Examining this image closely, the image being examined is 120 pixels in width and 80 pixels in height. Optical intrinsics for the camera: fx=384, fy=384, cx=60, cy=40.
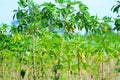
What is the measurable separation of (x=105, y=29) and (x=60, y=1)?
20.9ft

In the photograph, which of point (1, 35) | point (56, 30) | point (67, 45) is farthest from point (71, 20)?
point (1, 35)

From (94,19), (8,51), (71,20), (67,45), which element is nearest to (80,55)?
(67,45)

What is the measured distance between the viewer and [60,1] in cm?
1877

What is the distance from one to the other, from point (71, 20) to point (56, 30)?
223 cm

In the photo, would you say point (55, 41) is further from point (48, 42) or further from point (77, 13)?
point (77, 13)

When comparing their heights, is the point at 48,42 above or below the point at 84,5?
below

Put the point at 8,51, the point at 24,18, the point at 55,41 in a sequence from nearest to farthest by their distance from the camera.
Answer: the point at 24,18, the point at 55,41, the point at 8,51

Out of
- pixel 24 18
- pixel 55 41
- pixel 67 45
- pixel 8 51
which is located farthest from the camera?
pixel 8 51

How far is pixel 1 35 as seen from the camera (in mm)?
24141

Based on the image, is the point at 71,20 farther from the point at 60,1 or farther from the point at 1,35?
the point at 1,35

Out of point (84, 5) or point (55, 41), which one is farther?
point (55, 41)

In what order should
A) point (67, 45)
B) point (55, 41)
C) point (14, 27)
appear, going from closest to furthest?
point (14, 27) < point (55, 41) < point (67, 45)

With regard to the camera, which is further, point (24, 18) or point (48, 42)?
point (48, 42)

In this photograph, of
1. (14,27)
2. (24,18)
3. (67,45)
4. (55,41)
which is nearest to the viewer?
(24,18)
